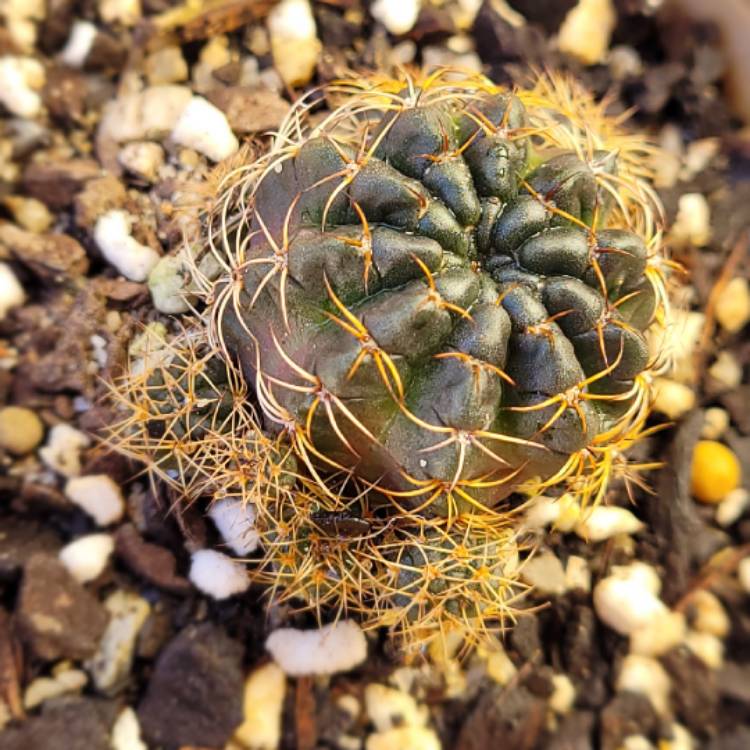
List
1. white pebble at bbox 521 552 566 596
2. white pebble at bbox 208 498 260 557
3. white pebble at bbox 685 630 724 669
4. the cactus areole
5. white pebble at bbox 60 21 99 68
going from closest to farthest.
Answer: the cactus areole → white pebble at bbox 208 498 260 557 → white pebble at bbox 521 552 566 596 → white pebble at bbox 685 630 724 669 → white pebble at bbox 60 21 99 68

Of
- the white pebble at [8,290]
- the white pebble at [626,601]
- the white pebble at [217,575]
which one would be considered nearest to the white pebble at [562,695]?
the white pebble at [626,601]

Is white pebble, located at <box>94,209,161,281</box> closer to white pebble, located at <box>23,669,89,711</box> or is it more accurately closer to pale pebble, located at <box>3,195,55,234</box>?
pale pebble, located at <box>3,195,55,234</box>

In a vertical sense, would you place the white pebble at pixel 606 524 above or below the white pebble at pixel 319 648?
above

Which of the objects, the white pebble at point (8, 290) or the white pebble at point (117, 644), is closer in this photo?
the white pebble at point (117, 644)

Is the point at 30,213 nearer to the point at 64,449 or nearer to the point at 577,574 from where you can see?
the point at 64,449

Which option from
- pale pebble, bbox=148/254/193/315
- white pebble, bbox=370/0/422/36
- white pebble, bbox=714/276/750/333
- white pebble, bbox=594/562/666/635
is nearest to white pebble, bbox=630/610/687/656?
white pebble, bbox=594/562/666/635

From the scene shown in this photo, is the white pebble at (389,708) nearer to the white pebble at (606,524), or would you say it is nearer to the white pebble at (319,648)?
the white pebble at (319,648)

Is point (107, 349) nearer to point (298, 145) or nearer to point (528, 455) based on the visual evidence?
point (298, 145)
